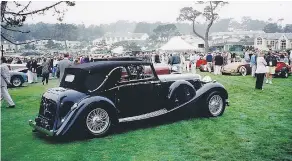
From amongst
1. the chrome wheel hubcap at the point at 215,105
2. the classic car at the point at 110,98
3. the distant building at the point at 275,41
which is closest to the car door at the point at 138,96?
the classic car at the point at 110,98

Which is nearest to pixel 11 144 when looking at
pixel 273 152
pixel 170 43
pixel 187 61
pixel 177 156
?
pixel 177 156

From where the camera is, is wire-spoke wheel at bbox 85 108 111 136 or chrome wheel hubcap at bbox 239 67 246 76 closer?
wire-spoke wheel at bbox 85 108 111 136

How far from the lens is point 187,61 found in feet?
90.8

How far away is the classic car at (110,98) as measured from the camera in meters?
7.02

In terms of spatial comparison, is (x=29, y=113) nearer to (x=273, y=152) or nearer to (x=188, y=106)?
(x=188, y=106)

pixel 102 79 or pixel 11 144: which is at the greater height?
pixel 102 79

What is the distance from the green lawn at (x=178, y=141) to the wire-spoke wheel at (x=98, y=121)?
0.20 meters

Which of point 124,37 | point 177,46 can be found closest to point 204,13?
point 177,46

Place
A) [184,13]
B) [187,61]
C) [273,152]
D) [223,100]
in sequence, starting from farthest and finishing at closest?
[184,13]
[187,61]
[223,100]
[273,152]

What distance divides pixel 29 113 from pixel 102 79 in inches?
159

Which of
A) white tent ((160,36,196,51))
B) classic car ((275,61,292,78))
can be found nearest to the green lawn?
classic car ((275,61,292,78))

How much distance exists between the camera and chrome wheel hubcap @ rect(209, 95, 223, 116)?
9.08 meters

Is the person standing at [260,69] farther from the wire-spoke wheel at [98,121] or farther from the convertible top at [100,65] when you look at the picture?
the wire-spoke wheel at [98,121]

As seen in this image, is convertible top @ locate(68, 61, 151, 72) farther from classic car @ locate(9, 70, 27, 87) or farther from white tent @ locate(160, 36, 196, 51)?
white tent @ locate(160, 36, 196, 51)
